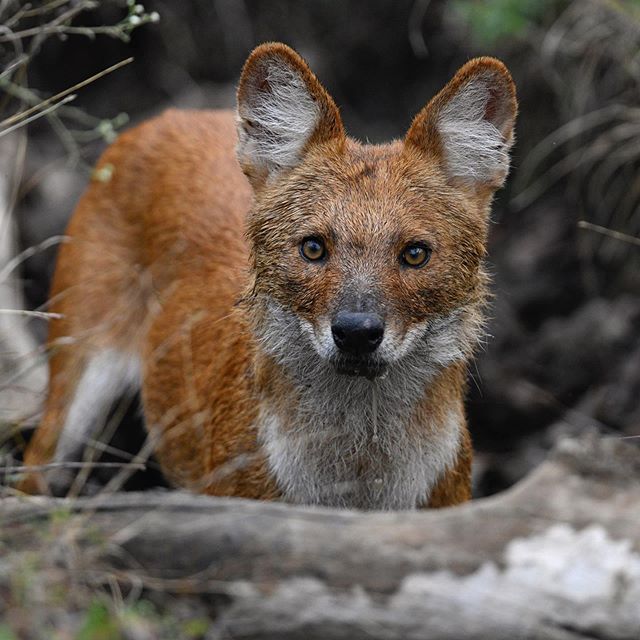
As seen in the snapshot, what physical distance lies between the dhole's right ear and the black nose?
1.18 meters

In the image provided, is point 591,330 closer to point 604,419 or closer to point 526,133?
point 604,419

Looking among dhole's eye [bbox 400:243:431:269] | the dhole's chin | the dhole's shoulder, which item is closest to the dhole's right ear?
dhole's eye [bbox 400:243:431:269]

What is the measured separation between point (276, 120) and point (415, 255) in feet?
3.47

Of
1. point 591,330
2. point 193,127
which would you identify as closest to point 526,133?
point 591,330

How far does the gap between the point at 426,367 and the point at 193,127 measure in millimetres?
3008

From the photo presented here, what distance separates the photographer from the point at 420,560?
337 cm

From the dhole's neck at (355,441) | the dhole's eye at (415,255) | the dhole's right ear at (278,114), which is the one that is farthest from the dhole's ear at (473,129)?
the dhole's neck at (355,441)

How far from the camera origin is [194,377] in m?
6.32

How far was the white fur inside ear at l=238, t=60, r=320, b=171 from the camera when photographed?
5.25 m

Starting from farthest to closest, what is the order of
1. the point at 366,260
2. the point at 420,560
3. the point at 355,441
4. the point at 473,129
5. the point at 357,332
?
the point at 473,129
the point at 355,441
the point at 366,260
the point at 357,332
the point at 420,560

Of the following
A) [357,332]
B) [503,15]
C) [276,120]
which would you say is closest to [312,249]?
[357,332]

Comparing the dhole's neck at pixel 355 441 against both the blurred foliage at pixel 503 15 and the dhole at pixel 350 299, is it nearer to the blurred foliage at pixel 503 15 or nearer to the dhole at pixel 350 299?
the dhole at pixel 350 299

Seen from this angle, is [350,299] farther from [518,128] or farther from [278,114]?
[518,128]

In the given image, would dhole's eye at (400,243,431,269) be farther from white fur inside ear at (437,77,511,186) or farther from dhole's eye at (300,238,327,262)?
white fur inside ear at (437,77,511,186)
